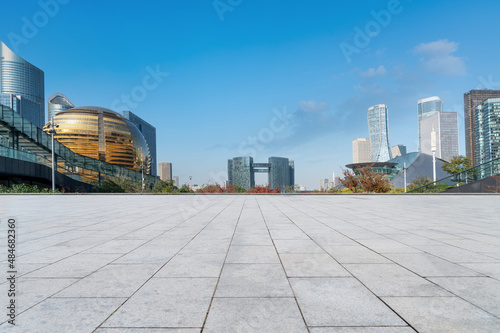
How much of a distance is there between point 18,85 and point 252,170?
Result: 176 metres

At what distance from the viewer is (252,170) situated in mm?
155750

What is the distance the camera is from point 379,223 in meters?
8.12

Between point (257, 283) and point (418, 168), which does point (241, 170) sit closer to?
point (418, 168)

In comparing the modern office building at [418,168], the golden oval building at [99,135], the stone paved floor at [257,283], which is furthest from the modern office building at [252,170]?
the stone paved floor at [257,283]

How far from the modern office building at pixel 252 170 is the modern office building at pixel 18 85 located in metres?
135

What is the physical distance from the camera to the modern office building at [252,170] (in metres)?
138

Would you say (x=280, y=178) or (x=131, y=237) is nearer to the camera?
(x=131, y=237)

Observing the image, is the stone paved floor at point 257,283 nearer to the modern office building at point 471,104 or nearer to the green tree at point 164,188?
the green tree at point 164,188

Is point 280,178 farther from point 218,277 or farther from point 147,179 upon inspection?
point 218,277

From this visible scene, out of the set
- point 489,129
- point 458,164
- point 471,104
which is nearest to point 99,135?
point 458,164

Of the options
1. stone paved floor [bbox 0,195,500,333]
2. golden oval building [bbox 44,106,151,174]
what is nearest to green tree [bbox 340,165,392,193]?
stone paved floor [bbox 0,195,500,333]

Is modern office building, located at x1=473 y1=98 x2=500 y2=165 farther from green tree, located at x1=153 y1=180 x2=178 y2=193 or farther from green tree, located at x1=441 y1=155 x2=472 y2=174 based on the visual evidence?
green tree, located at x1=153 y1=180 x2=178 y2=193

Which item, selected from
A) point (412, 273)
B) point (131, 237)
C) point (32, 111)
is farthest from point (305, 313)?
point (32, 111)

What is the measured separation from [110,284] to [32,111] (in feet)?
820
